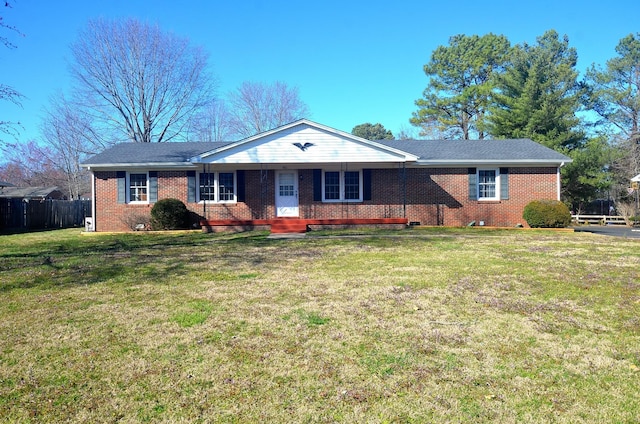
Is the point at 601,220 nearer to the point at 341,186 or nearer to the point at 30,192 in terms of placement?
the point at 341,186

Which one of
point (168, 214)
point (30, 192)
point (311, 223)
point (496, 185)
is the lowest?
point (311, 223)

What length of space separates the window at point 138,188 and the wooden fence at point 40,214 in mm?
6831

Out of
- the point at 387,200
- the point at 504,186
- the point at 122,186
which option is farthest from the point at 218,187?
the point at 504,186

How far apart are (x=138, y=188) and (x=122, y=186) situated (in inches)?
24.4

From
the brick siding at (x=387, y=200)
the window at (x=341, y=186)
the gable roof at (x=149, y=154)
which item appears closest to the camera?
the gable roof at (x=149, y=154)

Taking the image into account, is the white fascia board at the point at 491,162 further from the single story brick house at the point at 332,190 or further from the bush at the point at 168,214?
the bush at the point at 168,214

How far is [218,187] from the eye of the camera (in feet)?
56.6

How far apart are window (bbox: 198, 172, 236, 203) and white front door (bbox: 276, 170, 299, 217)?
6.15ft

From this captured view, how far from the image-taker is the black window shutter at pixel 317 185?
1720 centimetres

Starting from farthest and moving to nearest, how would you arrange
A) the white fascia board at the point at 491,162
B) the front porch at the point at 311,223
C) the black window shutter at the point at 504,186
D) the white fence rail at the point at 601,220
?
the white fence rail at the point at 601,220
the black window shutter at the point at 504,186
the white fascia board at the point at 491,162
the front porch at the point at 311,223

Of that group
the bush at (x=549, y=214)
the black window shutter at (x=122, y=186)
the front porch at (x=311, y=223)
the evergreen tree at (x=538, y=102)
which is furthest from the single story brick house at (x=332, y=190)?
the evergreen tree at (x=538, y=102)

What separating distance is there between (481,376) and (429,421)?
2.68ft

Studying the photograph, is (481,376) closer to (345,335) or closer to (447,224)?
(345,335)

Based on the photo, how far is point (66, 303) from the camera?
5.37 m
